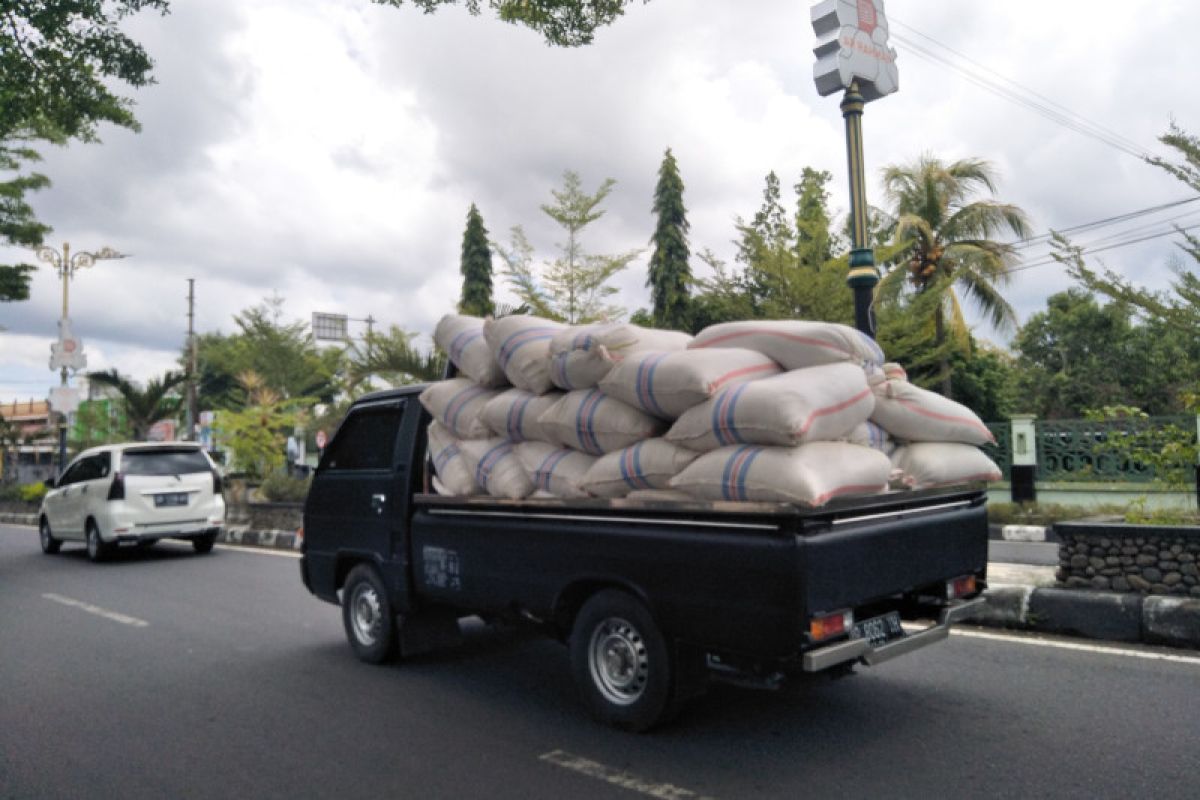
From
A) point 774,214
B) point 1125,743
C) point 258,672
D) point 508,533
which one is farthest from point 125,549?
point 774,214

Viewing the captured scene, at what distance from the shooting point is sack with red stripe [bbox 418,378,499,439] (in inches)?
191

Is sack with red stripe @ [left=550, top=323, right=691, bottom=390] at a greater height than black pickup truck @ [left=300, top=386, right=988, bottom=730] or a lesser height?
greater

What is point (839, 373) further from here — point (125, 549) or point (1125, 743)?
point (125, 549)

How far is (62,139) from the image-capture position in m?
11.7

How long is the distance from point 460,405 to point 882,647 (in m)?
2.54

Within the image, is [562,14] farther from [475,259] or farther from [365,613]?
[475,259]

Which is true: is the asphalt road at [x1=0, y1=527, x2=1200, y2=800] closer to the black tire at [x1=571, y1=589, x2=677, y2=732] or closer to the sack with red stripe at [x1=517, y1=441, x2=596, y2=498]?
the black tire at [x1=571, y1=589, x2=677, y2=732]

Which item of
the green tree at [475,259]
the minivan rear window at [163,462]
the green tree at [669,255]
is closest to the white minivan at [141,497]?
the minivan rear window at [163,462]

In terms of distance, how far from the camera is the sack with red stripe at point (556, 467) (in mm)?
4250

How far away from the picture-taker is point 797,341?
391 cm

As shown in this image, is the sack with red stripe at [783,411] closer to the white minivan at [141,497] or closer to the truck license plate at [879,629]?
the truck license plate at [879,629]

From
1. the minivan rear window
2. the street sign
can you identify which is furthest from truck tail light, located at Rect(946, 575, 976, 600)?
the minivan rear window

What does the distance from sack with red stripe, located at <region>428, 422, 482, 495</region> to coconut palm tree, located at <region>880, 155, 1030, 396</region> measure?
1818 cm

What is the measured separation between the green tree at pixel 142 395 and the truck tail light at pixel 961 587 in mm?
22175
